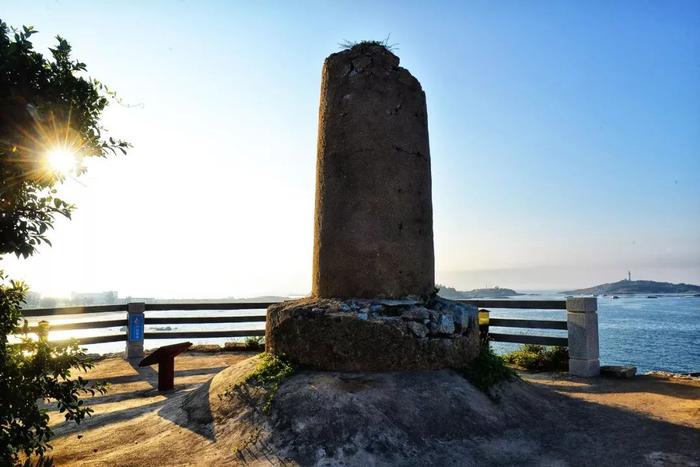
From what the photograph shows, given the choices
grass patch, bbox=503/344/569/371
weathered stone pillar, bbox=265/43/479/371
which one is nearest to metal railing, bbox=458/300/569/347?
grass patch, bbox=503/344/569/371

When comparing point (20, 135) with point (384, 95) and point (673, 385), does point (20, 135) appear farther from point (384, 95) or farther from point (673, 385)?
point (673, 385)

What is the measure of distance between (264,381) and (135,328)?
7.07 metres

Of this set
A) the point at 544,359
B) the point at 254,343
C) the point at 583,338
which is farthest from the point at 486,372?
the point at 254,343

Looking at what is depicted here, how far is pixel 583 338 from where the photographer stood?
813cm

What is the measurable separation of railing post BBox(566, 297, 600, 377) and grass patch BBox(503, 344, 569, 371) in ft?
1.67

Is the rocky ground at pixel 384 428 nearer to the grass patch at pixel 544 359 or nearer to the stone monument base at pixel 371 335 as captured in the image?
the stone monument base at pixel 371 335

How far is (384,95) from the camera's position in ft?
19.2

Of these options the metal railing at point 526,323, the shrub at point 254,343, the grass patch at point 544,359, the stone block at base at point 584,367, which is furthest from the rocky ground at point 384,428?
the shrub at point 254,343

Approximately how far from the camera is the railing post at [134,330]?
10547 mm

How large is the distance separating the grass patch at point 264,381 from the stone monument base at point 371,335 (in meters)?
0.16

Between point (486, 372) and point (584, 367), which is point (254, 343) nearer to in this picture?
point (486, 372)

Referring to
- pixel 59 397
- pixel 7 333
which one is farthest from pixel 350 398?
pixel 7 333

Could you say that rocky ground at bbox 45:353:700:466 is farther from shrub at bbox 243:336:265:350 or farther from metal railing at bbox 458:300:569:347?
shrub at bbox 243:336:265:350

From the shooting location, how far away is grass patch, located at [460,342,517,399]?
5219 mm
